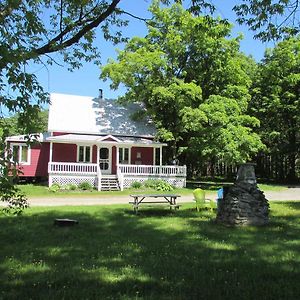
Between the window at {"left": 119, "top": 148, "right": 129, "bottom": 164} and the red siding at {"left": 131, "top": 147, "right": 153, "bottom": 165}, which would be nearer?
the window at {"left": 119, "top": 148, "right": 129, "bottom": 164}

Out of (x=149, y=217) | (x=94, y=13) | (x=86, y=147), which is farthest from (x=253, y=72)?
(x=94, y=13)

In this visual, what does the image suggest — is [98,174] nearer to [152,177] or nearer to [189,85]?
[152,177]

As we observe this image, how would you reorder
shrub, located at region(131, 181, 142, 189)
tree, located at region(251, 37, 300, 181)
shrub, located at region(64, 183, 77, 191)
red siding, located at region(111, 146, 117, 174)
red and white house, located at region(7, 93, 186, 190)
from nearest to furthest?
shrub, located at region(64, 183, 77, 191) → shrub, located at region(131, 181, 142, 189) → red and white house, located at region(7, 93, 186, 190) → red siding, located at region(111, 146, 117, 174) → tree, located at region(251, 37, 300, 181)

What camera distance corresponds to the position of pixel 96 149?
1272 inches

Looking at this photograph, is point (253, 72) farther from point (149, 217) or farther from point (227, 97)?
point (149, 217)

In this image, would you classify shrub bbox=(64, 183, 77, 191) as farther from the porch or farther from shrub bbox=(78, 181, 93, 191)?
the porch

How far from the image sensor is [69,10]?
865 cm

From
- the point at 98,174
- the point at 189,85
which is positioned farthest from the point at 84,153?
the point at 189,85

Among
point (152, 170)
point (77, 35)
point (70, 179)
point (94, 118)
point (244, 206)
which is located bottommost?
point (244, 206)

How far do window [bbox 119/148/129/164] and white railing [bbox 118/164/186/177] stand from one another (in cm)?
308

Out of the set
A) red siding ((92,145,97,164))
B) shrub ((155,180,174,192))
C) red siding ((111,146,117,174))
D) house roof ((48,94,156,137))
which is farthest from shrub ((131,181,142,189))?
house roof ((48,94,156,137))

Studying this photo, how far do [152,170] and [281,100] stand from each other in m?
16.2

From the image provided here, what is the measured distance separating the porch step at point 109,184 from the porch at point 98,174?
7 cm

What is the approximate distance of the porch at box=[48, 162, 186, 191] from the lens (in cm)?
2831
